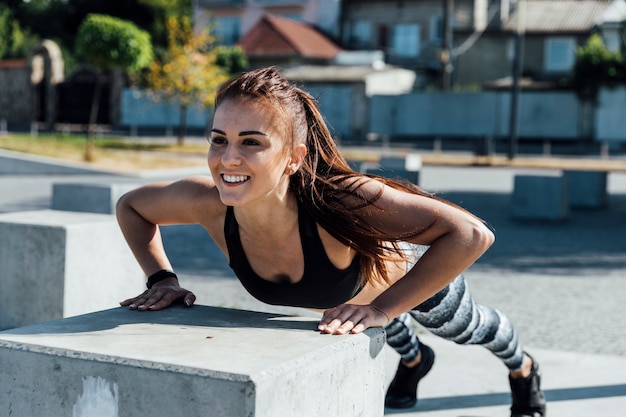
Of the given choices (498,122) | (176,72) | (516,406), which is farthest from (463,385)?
(498,122)

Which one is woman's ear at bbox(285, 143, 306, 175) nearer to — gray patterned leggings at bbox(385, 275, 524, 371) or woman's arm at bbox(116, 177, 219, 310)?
woman's arm at bbox(116, 177, 219, 310)

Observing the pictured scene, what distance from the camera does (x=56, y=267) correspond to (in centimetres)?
552

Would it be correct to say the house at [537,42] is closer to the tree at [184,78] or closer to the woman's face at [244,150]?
the tree at [184,78]

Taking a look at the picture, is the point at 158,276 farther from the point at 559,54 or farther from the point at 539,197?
the point at 559,54

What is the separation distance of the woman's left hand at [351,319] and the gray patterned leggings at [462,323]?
0.60 metres

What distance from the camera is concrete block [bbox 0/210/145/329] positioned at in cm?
550

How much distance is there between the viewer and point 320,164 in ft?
10.5

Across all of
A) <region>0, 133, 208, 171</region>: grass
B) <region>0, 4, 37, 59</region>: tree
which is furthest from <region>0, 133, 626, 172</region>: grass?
<region>0, 4, 37, 59</region>: tree

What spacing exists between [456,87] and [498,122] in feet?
23.6

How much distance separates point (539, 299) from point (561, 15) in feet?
130

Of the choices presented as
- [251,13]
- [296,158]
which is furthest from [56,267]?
[251,13]

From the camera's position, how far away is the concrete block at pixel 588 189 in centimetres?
1585

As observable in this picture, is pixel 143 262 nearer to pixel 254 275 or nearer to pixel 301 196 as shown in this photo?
pixel 254 275

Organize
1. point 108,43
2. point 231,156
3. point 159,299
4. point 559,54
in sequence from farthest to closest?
point 559,54 < point 108,43 < point 159,299 < point 231,156
